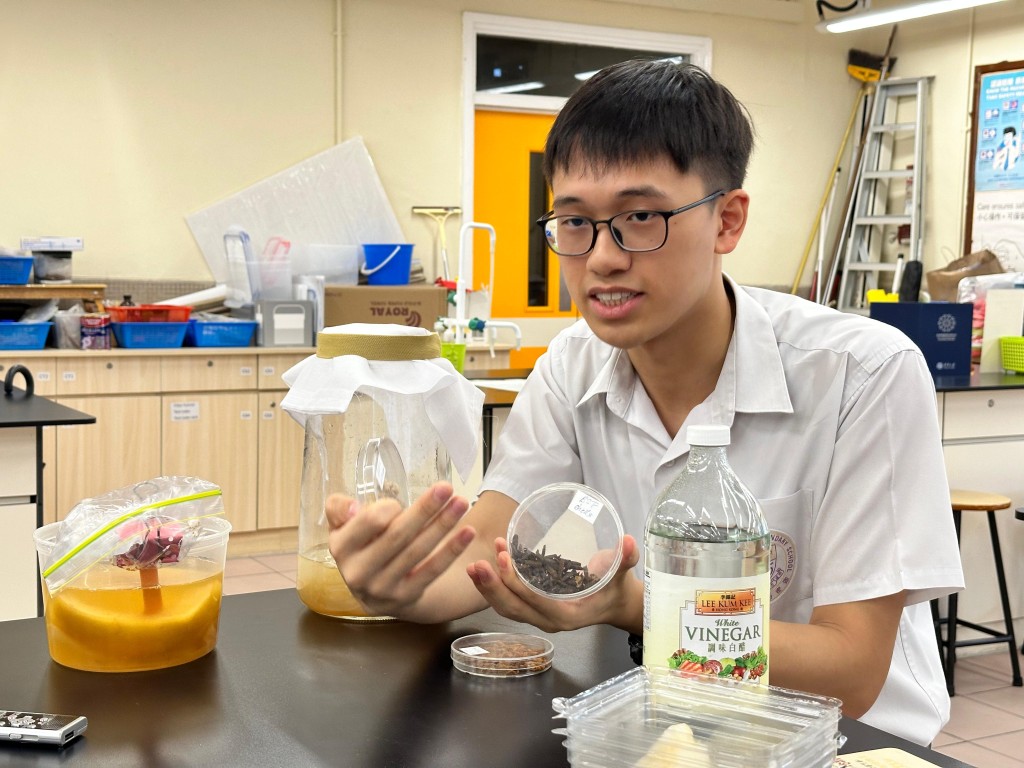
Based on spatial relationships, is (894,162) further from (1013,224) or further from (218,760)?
(218,760)

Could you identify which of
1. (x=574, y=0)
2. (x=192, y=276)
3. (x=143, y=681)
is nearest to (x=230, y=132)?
(x=192, y=276)

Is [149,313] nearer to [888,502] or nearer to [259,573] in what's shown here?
[259,573]

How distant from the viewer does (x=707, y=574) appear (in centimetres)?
87

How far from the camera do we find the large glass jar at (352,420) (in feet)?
3.98

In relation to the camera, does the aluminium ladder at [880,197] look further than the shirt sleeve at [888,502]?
Yes

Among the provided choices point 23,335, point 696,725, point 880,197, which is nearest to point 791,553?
point 696,725

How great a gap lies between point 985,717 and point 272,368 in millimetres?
3179

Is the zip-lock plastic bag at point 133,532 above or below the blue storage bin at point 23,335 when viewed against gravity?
below

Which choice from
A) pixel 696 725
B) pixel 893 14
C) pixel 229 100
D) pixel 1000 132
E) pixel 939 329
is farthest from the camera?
pixel 1000 132

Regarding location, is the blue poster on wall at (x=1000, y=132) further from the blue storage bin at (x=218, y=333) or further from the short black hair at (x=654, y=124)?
the short black hair at (x=654, y=124)

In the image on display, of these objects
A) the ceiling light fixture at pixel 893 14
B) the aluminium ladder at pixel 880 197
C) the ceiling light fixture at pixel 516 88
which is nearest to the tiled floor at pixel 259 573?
the ceiling light fixture at pixel 516 88

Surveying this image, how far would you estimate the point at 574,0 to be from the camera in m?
6.12

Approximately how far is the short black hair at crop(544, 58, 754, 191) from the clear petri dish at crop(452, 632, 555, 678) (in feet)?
1.69

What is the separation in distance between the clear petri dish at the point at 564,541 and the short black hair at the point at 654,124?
42 centimetres
